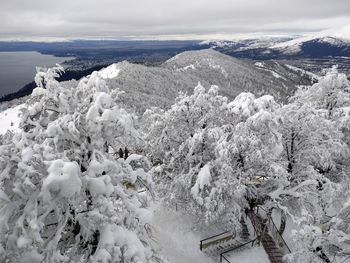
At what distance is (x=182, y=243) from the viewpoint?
12500mm

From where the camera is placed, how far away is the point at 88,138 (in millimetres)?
5410

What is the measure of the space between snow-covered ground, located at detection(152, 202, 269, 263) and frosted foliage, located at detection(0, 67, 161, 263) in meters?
6.90

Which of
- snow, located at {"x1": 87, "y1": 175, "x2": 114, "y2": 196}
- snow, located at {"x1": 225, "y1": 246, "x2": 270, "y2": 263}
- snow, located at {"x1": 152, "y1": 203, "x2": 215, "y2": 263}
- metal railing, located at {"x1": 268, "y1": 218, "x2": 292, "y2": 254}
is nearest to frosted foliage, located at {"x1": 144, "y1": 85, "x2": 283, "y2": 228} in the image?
snow, located at {"x1": 152, "y1": 203, "x2": 215, "y2": 263}

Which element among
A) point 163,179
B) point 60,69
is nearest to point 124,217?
point 60,69

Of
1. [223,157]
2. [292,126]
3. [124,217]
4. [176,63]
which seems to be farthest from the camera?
[176,63]

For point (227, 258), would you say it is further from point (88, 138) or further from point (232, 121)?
point (88, 138)

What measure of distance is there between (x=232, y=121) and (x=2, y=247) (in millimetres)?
10790

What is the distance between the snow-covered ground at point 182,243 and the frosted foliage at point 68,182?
272 inches

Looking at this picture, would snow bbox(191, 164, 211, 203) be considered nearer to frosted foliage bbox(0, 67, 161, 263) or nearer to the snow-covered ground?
the snow-covered ground

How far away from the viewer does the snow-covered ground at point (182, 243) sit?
38.9ft

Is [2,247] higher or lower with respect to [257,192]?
higher

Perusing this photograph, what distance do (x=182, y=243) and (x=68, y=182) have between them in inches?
406

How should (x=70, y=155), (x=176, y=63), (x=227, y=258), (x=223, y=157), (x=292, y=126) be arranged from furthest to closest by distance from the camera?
(x=176, y=63) < (x=292, y=126) < (x=227, y=258) < (x=223, y=157) < (x=70, y=155)

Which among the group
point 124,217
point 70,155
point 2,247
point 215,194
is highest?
point 70,155
